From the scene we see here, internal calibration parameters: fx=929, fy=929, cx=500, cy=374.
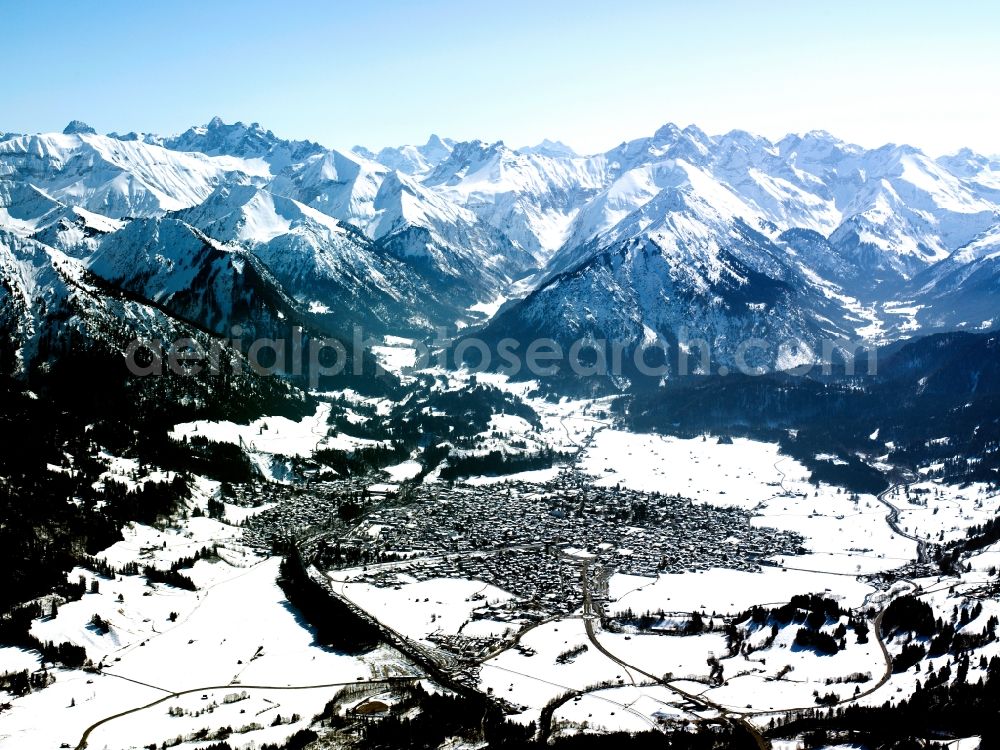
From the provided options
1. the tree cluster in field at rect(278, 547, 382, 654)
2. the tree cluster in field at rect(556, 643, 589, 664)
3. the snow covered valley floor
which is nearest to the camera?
the snow covered valley floor

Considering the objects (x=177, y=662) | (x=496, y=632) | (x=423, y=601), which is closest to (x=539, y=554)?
(x=423, y=601)

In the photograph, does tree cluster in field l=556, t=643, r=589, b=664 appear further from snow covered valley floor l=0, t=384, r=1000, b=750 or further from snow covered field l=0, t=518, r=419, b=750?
snow covered field l=0, t=518, r=419, b=750

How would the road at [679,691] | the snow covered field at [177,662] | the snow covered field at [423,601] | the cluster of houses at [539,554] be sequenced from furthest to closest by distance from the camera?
the cluster of houses at [539,554]
the snow covered field at [423,601]
the snow covered field at [177,662]
the road at [679,691]

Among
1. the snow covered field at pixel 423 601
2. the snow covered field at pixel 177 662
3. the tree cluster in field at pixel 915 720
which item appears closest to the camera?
the tree cluster in field at pixel 915 720

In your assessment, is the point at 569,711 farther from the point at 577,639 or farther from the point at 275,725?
the point at 275,725

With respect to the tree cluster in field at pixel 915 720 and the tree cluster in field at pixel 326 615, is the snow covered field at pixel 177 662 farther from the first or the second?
the tree cluster in field at pixel 915 720

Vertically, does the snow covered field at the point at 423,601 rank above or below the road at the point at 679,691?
above

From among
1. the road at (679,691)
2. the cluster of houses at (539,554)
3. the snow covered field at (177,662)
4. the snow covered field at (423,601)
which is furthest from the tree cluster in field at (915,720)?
the snow covered field at (423,601)

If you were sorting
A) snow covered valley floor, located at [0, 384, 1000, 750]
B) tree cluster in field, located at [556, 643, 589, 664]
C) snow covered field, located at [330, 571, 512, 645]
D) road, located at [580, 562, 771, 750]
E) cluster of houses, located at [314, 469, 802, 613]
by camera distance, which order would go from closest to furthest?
road, located at [580, 562, 771, 750]
snow covered valley floor, located at [0, 384, 1000, 750]
tree cluster in field, located at [556, 643, 589, 664]
snow covered field, located at [330, 571, 512, 645]
cluster of houses, located at [314, 469, 802, 613]

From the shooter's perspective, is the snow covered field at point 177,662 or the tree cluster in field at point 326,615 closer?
the snow covered field at point 177,662

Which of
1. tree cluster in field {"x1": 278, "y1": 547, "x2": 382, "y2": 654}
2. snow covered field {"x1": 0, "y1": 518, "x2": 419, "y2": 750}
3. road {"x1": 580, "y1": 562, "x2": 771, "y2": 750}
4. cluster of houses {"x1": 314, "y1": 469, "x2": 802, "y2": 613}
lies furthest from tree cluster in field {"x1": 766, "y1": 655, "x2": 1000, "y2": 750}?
tree cluster in field {"x1": 278, "y1": 547, "x2": 382, "y2": 654}

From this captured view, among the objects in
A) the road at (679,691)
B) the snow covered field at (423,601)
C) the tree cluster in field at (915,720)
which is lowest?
the road at (679,691)
